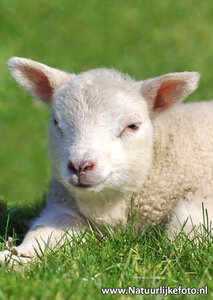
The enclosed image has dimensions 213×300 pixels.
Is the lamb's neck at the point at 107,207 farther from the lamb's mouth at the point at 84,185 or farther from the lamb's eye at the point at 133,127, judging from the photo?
the lamb's eye at the point at 133,127

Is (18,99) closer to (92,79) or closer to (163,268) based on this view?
(92,79)

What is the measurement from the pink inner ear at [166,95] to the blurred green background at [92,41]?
16.4 ft

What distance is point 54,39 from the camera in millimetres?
12414

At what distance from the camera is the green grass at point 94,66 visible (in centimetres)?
396

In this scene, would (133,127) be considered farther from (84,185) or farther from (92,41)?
(92,41)

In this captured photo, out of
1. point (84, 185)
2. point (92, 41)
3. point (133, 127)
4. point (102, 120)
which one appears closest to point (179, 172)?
point (133, 127)

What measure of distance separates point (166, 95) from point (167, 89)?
0.17 feet

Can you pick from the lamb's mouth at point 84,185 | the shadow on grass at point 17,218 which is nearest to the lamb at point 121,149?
the lamb's mouth at point 84,185

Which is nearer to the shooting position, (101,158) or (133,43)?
(101,158)

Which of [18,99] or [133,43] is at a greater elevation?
[133,43]

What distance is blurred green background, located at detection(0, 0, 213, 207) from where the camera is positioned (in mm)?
10703

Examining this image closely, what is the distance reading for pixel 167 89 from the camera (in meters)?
5.13

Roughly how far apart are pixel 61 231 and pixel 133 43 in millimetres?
8072

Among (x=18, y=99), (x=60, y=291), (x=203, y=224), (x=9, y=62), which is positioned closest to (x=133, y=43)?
(x=18, y=99)
